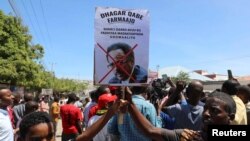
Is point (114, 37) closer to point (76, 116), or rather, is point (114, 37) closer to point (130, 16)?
point (130, 16)

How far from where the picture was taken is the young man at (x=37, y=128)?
2.91 metres

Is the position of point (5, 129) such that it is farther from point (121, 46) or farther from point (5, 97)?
point (121, 46)

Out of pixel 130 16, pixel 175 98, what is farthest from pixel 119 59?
pixel 175 98

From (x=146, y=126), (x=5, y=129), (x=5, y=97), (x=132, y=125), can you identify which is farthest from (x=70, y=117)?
(x=146, y=126)

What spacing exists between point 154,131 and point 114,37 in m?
1.16

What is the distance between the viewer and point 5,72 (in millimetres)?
29703

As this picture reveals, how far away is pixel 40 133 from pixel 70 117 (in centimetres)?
674

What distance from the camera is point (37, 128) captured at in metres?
2.94

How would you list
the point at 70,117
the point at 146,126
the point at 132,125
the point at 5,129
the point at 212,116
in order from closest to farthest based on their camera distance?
the point at 212,116, the point at 146,126, the point at 132,125, the point at 5,129, the point at 70,117

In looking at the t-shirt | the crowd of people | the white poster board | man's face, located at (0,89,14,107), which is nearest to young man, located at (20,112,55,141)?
the crowd of people

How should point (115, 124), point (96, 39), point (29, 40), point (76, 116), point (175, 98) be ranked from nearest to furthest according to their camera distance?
point (96, 39) < point (115, 124) < point (175, 98) < point (76, 116) < point (29, 40)

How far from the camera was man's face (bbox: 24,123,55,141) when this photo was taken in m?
2.90

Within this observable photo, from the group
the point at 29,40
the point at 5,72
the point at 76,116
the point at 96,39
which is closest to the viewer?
the point at 96,39

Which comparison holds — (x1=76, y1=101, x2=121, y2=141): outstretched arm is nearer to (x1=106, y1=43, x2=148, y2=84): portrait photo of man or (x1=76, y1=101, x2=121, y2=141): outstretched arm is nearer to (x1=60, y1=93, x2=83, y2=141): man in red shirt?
(x1=106, y1=43, x2=148, y2=84): portrait photo of man
